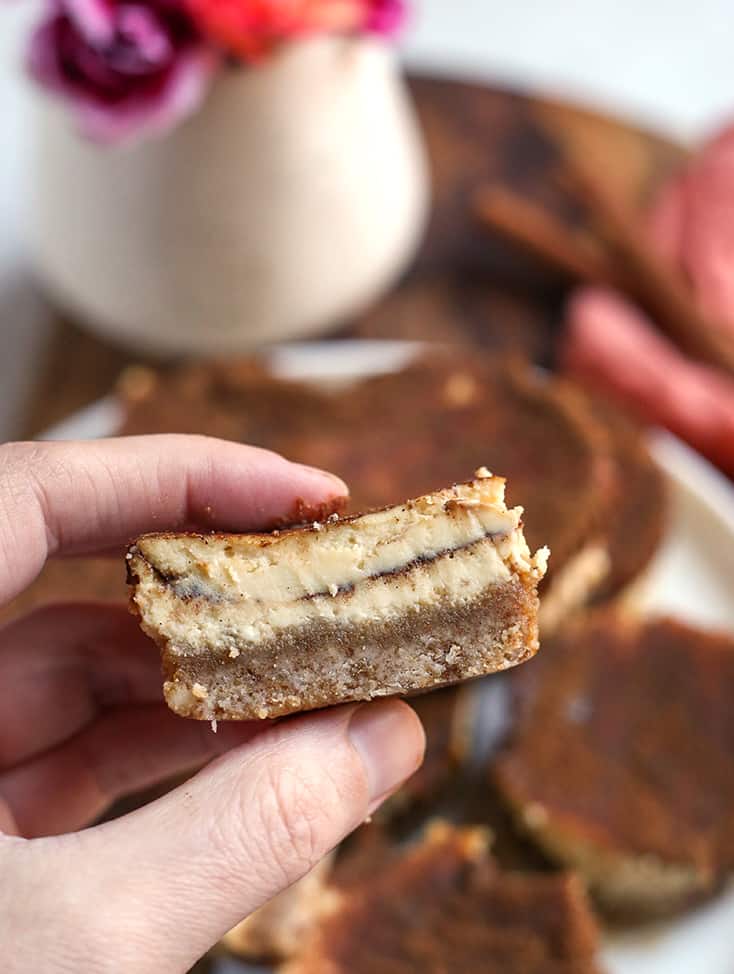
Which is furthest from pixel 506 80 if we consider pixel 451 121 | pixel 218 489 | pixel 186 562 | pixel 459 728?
pixel 186 562

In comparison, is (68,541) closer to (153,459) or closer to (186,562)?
(153,459)

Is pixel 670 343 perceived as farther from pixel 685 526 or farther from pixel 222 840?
pixel 222 840

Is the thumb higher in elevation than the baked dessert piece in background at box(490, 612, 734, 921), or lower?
higher

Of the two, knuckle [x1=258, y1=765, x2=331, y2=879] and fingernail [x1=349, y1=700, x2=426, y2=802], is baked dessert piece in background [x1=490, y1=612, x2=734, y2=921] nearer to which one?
fingernail [x1=349, y1=700, x2=426, y2=802]

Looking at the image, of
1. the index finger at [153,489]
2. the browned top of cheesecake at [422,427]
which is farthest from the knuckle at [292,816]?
the browned top of cheesecake at [422,427]

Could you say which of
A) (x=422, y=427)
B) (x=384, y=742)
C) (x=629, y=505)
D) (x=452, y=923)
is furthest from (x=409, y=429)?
(x=384, y=742)

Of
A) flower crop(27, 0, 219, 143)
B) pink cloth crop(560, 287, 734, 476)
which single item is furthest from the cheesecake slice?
pink cloth crop(560, 287, 734, 476)

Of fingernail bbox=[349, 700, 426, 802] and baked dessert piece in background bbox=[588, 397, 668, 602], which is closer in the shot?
fingernail bbox=[349, 700, 426, 802]
